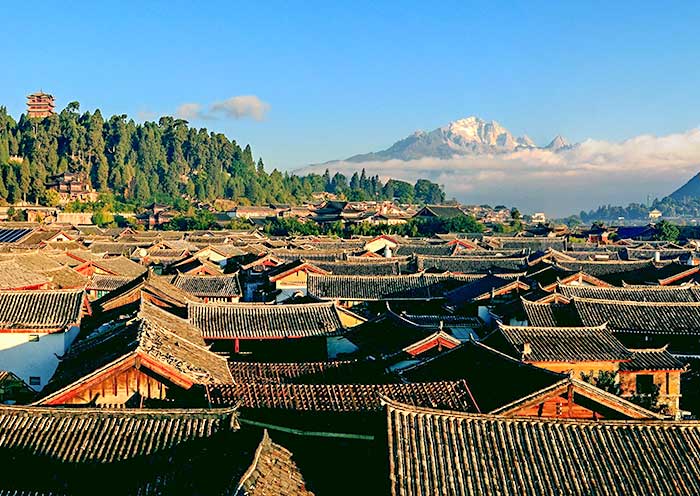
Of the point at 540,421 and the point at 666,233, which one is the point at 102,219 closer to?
the point at 666,233

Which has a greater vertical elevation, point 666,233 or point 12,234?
point 12,234

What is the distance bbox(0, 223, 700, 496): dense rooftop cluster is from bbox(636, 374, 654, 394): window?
0.03 metres

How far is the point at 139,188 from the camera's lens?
129 meters

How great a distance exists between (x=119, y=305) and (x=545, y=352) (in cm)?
1628

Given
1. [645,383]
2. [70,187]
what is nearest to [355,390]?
[645,383]

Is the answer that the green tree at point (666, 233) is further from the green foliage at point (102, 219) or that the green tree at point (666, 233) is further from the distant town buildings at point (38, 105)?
the distant town buildings at point (38, 105)

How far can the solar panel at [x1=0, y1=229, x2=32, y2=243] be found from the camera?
207 feet

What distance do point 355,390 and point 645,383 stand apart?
36.4 feet

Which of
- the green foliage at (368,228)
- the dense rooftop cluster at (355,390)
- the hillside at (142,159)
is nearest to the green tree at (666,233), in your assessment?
the green foliage at (368,228)

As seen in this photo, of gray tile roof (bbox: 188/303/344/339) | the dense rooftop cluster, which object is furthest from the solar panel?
gray tile roof (bbox: 188/303/344/339)

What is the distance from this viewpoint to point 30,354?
2288 cm

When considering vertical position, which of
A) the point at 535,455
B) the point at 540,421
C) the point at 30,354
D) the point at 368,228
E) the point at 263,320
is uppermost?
the point at 540,421

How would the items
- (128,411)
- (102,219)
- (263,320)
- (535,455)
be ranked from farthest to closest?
(102,219) → (263,320) → (128,411) → (535,455)

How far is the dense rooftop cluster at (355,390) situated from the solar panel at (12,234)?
2924cm
